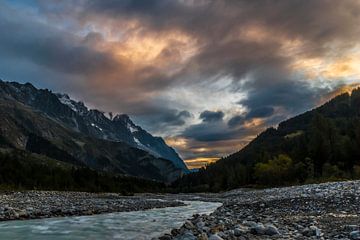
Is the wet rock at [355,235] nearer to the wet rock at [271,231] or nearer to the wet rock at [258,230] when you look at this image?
the wet rock at [271,231]

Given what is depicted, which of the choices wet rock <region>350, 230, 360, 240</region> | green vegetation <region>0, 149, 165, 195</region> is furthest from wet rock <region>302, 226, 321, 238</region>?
green vegetation <region>0, 149, 165, 195</region>

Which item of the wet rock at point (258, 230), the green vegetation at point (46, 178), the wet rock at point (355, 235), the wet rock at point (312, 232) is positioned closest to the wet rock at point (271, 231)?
Result: the wet rock at point (258, 230)

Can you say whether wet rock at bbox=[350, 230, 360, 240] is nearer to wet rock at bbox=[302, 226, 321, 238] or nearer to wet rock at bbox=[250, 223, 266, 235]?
wet rock at bbox=[302, 226, 321, 238]

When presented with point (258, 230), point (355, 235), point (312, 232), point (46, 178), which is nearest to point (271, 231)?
point (258, 230)

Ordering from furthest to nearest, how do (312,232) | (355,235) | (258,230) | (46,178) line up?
(46,178) → (258,230) → (312,232) → (355,235)

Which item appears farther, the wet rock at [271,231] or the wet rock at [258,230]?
the wet rock at [258,230]

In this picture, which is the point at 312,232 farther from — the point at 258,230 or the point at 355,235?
the point at 258,230

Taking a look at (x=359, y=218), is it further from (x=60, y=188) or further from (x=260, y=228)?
(x=60, y=188)

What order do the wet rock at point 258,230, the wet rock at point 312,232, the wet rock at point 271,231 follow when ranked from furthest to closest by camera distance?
the wet rock at point 258,230 → the wet rock at point 271,231 → the wet rock at point 312,232

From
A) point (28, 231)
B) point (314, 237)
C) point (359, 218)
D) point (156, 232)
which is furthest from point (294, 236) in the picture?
point (28, 231)

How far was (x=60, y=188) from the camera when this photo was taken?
12119 cm

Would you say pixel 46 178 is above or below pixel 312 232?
above

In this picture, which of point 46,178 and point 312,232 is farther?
point 46,178

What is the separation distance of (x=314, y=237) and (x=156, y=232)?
11.4m
